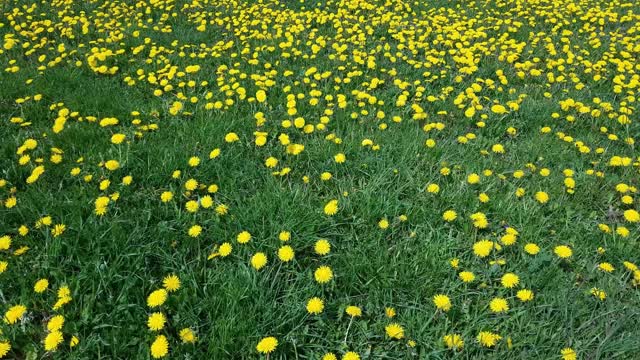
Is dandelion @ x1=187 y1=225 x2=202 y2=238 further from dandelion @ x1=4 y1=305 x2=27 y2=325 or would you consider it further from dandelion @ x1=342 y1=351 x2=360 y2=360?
dandelion @ x1=342 y1=351 x2=360 y2=360

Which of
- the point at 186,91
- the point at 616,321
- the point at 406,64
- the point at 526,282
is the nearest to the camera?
the point at 616,321

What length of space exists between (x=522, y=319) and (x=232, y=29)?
18.6ft

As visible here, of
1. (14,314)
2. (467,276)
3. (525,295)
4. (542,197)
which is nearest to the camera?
(14,314)

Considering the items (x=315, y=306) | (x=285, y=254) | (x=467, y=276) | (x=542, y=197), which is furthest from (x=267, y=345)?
(x=542, y=197)

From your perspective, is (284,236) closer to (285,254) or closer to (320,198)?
(285,254)

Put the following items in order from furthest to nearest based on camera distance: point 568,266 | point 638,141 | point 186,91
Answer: point 186,91 → point 638,141 → point 568,266

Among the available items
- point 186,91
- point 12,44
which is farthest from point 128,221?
point 12,44

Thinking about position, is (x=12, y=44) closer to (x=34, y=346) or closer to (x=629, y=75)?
(x=34, y=346)

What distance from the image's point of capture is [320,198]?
3174mm

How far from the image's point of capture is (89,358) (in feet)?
6.83

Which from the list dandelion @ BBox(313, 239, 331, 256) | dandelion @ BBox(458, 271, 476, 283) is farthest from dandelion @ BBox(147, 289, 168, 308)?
dandelion @ BBox(458, 271, 476, 283)

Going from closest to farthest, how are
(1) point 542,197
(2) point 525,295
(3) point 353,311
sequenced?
(3) point 353,311 → (2) point 525,295 → (1) point 542,197

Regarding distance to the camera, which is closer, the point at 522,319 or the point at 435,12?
the point at 522,319

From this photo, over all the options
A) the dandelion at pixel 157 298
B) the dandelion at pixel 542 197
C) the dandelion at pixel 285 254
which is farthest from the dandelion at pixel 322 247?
the dandelion at pixel 542 197
